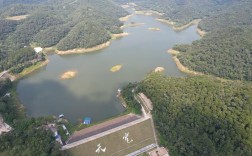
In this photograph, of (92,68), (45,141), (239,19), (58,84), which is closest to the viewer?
(45,141)

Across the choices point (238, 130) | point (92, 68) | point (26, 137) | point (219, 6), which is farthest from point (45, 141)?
point (219, 6)

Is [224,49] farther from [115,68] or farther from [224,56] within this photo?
[115,68]

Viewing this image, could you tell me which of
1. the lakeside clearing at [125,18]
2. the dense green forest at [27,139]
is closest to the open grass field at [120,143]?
the dense green forest at [27,139]

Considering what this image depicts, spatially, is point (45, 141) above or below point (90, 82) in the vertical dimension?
above

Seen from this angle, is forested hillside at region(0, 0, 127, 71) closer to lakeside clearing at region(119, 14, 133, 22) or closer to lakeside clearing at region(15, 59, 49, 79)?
lakeside clearing at region(15, 59, 49, 79)

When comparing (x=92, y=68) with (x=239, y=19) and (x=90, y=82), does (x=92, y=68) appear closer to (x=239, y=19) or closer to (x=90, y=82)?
(x=90, y=82)

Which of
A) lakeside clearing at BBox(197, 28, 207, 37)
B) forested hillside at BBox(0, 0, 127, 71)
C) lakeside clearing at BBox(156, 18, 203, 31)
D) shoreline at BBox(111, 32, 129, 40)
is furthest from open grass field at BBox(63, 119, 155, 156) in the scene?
lakeside clearing at BBox(156, 18, 203, 31)

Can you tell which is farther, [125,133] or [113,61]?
[113,61]
